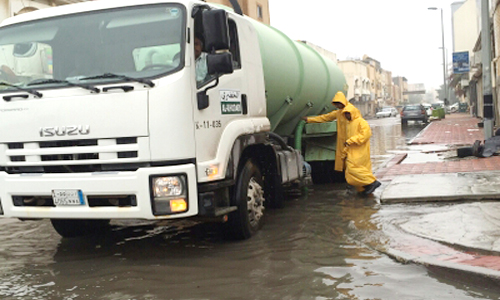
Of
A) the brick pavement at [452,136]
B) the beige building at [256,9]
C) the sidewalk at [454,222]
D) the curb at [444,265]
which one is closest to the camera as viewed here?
the curb at [444,265]

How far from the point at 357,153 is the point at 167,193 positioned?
A: 465cm

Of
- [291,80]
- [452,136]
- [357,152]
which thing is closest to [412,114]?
[452,136]

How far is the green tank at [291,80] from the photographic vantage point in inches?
307

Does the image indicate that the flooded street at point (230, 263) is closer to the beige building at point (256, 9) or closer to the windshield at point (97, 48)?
the windshield at point (97, 48)

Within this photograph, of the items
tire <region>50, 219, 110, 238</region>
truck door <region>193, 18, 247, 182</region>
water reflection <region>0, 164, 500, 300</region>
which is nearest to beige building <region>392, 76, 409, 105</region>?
water reflection <region>0, 164, 500, 300</region>

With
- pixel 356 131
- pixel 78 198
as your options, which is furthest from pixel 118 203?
pixel 356 131

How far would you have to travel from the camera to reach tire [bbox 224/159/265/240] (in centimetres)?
618

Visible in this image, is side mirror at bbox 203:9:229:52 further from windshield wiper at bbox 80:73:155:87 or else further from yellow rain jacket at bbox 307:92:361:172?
yellow rain jacket at bbox 307:92:361:172

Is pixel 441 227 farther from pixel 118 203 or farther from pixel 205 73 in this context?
pixel 118 203

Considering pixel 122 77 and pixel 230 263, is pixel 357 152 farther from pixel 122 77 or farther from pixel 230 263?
pixel 122 77

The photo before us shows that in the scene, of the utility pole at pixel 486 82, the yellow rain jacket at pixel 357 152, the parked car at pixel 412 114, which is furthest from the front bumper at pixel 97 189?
the parked car at pixel 412 114

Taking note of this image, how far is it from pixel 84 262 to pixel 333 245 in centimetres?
254

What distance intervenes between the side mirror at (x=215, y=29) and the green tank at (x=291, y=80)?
2.11 m

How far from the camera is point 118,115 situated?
515 centimetres
